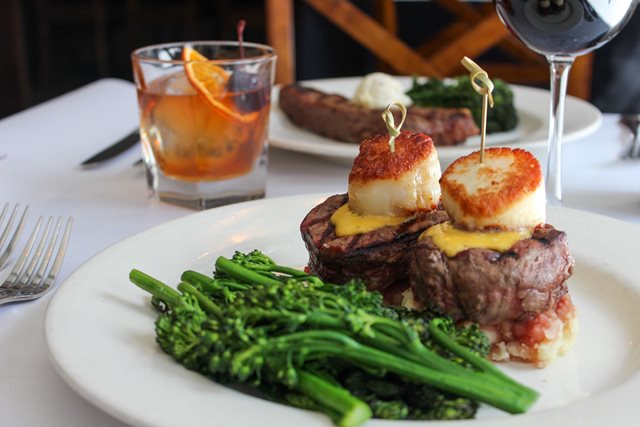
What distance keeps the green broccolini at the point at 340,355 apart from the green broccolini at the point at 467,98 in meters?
1.73

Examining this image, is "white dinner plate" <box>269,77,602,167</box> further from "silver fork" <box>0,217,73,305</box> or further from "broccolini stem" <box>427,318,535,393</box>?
"broccolini stem" <box>427,318,535,393</box>

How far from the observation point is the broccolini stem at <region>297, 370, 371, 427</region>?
102 centimetres

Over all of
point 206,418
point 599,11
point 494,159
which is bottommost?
point 206,418

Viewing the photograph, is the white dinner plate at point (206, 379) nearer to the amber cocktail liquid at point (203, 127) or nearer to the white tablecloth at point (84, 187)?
the white tablecloth at point (84, 187)

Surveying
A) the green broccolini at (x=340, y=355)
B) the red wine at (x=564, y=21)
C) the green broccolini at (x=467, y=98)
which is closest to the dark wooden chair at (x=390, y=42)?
the green broccolini at (x=467, y=98)

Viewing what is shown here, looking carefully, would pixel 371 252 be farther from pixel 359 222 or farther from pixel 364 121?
pixel 364 121

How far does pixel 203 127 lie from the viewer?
221 centimetres

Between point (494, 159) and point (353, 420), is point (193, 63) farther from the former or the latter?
point (353, 420)

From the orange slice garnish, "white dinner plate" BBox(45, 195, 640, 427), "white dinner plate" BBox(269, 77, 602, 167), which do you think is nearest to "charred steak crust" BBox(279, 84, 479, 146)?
"white dinner plate" BBox(269, 77, 602, 167)

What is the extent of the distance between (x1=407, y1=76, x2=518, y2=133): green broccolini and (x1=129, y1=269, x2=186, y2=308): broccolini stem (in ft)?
5.59

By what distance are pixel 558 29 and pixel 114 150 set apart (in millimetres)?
1443

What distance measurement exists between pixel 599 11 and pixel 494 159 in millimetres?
653

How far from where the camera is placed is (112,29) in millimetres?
8578

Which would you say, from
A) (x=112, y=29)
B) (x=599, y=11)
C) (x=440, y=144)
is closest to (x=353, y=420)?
(x=599, y=11)
